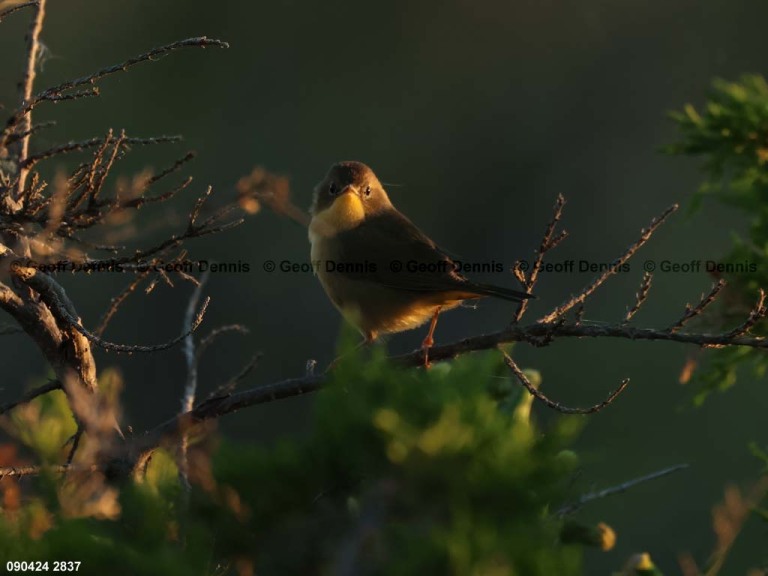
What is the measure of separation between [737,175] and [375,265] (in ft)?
4.89

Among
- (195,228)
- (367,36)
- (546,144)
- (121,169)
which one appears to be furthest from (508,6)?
(195,228)

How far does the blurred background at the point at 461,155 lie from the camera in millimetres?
12281

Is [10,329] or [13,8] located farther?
[10,329]

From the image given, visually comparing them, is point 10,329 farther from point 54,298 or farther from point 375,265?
point 375,265

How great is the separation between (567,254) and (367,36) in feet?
24.4

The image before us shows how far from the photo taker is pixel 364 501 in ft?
4.83

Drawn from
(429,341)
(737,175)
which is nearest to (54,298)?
(429,341)

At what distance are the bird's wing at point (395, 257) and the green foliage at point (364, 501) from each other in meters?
2.52

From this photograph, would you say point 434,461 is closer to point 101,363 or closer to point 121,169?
point 101,363

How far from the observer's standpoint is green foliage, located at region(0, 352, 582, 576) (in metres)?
1.38

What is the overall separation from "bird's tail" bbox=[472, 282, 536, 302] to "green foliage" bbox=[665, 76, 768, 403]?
69cm

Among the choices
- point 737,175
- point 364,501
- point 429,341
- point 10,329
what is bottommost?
point 429,341

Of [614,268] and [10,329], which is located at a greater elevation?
[614,268]

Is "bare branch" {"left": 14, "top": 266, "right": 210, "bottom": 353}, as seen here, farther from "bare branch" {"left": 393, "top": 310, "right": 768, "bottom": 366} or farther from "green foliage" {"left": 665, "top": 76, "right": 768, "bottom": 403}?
"green foliage" {"left": 665, "top": 76, "right": 768, "bottom": 403}
